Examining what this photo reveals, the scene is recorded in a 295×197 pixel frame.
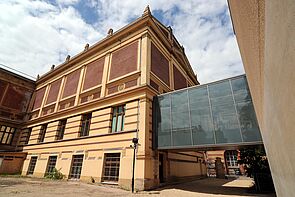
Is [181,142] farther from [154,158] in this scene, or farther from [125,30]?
[125,30]

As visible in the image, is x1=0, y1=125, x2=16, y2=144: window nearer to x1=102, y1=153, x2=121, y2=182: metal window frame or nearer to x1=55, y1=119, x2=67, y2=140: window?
x1=55, y1=119, x2=67, y2=140: window

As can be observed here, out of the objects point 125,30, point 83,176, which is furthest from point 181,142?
point 125,30

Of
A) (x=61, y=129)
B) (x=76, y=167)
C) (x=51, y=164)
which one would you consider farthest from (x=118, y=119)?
(x=51, y=164)

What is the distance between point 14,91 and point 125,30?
1918 centimetres

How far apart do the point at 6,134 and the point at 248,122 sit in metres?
26.9

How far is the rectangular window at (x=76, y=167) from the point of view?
13.6 metres

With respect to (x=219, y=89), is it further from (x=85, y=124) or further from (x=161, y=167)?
(x=85, y=124)

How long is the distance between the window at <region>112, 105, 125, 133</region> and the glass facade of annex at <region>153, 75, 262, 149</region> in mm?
2615

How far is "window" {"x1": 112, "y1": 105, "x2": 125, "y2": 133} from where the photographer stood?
12.8 m

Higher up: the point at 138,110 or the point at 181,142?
the point at 138,110

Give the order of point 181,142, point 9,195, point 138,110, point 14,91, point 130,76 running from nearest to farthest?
point 9,195 < point 181,142 < point 138,110 < point 130,76 < point 14,91

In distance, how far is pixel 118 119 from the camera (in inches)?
517

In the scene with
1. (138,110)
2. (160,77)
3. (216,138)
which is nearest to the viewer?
(216,138)

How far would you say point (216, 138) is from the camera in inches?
372
